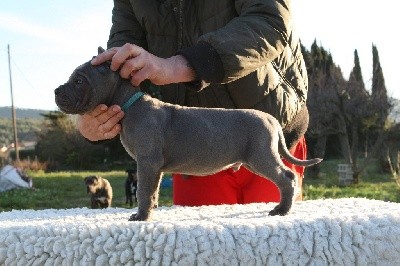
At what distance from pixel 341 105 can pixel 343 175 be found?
7.39ft

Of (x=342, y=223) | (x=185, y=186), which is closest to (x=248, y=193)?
(x=185, y=186)

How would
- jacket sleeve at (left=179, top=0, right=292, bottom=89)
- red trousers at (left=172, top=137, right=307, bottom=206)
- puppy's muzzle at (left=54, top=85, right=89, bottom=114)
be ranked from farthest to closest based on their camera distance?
1. red trousers at (left=172, top=137, right=307, bottom=206)
2. jacket sleeve at (left=179, top=0, right=292, bottom=89)
3. puppy's muzzle at (left=54, top=85, right=89, bottom=114)

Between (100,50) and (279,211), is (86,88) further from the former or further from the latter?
(279,211)

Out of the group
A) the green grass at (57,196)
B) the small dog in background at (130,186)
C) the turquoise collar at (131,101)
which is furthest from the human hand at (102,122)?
the small dog in background at (130,186)

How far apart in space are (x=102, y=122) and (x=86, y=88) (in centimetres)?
12

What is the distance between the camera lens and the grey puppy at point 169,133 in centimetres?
149

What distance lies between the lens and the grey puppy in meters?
1.49

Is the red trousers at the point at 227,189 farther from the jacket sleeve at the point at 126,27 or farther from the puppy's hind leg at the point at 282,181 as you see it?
the puppy's hind leg at the point at 282,181

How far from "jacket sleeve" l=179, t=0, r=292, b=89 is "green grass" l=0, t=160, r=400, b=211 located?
8.13 m

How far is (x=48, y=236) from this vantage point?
129 centimetres

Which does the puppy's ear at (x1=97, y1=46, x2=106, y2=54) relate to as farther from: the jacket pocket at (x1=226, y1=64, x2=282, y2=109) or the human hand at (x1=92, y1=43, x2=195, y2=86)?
the jacket pocket at (x1=226, y1=64, x2=282, y2=109)

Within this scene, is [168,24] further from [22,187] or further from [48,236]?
[22,187]

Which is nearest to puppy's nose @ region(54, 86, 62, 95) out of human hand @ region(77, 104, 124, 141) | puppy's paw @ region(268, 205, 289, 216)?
human hand @ region(77, 104, 124, 141)

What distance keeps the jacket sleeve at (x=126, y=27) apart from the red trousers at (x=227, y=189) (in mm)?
566
